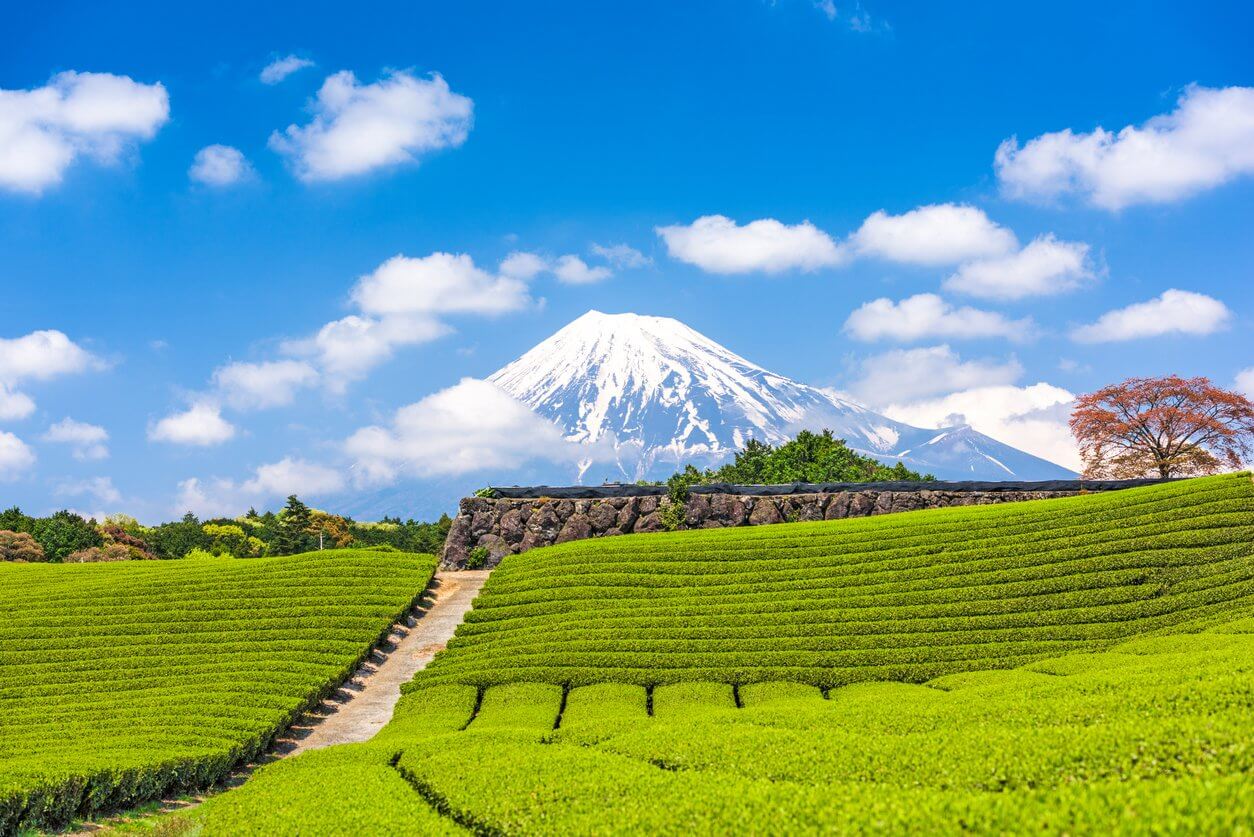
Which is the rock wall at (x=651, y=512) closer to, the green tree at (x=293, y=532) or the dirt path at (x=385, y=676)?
the dirt path at (x=385, y=676)

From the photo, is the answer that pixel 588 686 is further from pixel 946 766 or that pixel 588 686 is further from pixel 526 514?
pixel 526 514

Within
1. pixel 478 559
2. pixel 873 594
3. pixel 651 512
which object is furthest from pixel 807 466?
pixel 873 594

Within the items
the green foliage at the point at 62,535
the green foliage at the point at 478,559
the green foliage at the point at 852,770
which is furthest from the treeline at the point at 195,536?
the green foliage at the point at 852,770

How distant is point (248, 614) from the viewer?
2573cm

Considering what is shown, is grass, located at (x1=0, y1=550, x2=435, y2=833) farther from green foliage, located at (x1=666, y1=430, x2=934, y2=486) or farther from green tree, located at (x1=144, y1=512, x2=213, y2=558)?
green foliage, located at (x1=666, y1=430, x2=934, y2=486)

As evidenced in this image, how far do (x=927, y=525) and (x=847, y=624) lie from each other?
24.2ft

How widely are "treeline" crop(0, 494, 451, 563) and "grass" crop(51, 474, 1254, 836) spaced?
18.8 meters

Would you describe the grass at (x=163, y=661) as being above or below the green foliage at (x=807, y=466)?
below

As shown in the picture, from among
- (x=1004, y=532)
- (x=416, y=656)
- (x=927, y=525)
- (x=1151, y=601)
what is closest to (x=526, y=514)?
(x=416, y=656)

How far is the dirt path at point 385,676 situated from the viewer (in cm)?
1931

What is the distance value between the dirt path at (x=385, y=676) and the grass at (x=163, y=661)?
0.43m

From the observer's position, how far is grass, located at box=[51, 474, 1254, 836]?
24.3ft

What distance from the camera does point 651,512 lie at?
3584cm

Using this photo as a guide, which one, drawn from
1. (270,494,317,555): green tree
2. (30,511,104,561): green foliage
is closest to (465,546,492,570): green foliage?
(270,494,317,555): green tree
